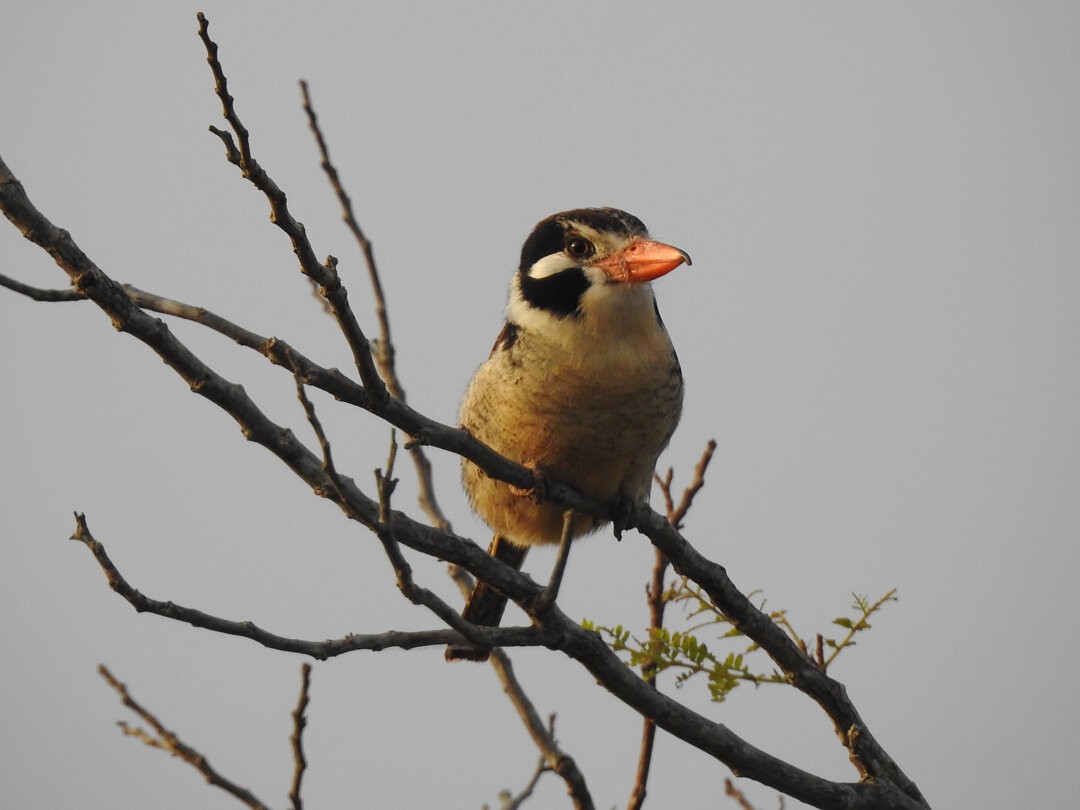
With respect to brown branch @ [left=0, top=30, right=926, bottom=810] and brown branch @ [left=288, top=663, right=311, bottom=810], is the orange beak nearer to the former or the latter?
brown branch @ [left=0, top=30, right=926, bottom=810]

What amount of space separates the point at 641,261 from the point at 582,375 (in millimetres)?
557

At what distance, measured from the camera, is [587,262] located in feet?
16.1

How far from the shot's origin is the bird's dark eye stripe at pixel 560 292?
15.7ft

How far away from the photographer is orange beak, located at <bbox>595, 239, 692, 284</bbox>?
4.68 meters

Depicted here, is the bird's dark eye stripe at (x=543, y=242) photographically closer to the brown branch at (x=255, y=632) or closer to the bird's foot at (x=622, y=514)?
the bird's foot at (x=622, y=514)

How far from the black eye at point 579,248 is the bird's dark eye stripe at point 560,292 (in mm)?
76

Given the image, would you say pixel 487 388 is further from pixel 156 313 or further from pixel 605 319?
pixel 156 313

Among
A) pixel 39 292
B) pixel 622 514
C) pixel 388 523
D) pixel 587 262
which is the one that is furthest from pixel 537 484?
pixel 39 292

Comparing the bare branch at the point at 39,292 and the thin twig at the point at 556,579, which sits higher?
the bare branch at the point at 39,292

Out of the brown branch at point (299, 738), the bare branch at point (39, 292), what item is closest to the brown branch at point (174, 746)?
the brown branch at point (299, 738)

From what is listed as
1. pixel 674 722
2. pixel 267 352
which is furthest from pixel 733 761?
pixel 267 352

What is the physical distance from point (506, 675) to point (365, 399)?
8.17 ft

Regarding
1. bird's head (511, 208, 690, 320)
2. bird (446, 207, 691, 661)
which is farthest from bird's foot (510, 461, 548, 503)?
bird's head (511, 208, 690, 320)

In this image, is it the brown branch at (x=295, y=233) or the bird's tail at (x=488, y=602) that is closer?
the brown branch at (x=295, y=233)
